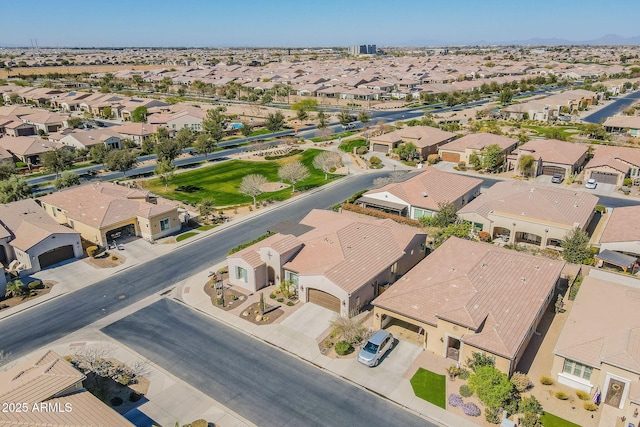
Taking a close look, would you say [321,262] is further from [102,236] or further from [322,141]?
[322,141]

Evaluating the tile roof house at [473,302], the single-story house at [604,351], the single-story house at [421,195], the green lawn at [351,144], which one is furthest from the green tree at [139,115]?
the single-story house at [604,351]

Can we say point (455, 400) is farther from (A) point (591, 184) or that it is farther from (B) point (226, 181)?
(B) point (226, 181)

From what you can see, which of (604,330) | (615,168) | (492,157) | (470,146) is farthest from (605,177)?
(604,330)

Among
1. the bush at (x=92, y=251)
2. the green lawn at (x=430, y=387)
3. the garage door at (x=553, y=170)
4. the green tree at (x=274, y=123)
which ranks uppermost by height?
the green tree at (x=274, y=123)

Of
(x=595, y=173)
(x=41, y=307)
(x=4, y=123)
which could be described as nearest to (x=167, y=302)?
(x=41, y=307)

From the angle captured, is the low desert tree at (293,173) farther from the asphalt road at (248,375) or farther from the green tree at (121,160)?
the asphalt road at (248,375)

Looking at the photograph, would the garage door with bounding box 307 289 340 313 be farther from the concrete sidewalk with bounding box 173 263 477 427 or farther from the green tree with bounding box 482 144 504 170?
the green tree with bounding box 482 144 504 170
